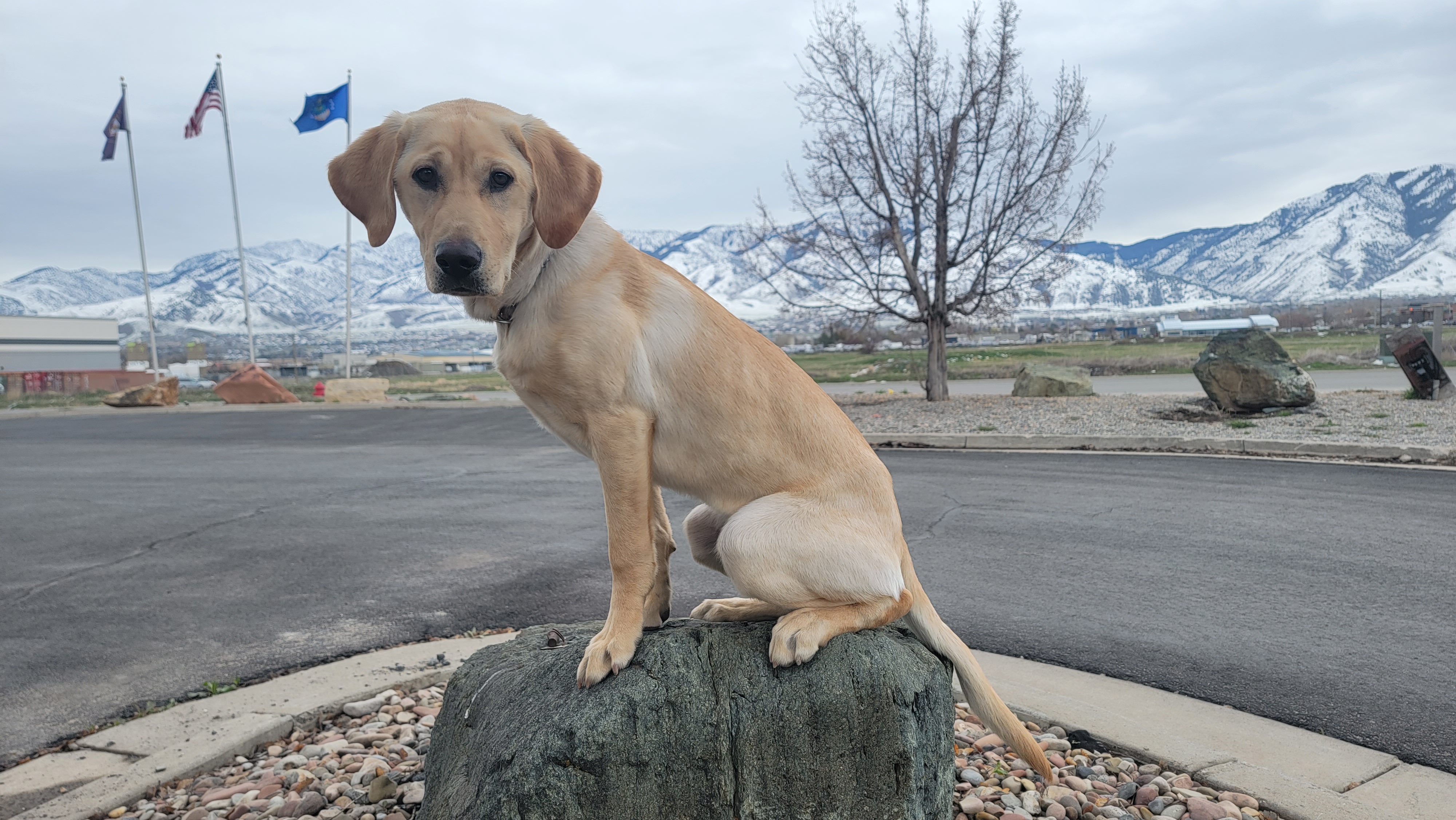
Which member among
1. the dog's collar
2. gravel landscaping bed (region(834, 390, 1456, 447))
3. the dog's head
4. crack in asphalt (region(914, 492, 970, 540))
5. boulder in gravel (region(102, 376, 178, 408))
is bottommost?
crack in asphalt (region(914, 492, 970, 540))

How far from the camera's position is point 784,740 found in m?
2.56

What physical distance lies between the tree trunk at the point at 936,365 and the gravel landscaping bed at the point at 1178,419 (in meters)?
0.22

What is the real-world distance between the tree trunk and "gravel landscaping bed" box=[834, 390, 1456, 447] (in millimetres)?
217

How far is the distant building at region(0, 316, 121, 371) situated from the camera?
77062mm

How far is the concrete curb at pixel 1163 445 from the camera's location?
1020 centimetres

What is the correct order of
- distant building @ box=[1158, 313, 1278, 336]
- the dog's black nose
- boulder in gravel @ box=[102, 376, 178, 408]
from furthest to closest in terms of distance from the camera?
distant building @ box=[1158, 313, 1278, 336], boulder in gravel @ box=[102, 376, 178, 408], the dog's black nose

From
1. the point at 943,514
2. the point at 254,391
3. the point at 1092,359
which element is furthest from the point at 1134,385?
the point at 254,391

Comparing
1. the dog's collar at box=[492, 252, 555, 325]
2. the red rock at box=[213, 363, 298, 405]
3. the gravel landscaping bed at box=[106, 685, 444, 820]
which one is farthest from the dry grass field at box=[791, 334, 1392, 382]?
the red rock at box=[213, 363, 298, 405]

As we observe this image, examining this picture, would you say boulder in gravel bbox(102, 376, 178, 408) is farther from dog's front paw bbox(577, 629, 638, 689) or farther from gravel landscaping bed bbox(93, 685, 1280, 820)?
dog's front paw bbox(577, 629, 638, 689)

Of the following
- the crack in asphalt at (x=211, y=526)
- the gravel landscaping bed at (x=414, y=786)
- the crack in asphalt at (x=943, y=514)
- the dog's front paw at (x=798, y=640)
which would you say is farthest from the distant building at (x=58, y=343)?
the dog's front paw at (x=798, y=640)

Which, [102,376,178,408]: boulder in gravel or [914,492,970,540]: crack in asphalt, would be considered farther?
[102,376,178,408]: boulder in gravel

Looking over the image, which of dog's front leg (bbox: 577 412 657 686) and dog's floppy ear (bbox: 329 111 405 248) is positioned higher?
dog's floppy ear (bbox: 329 111 405 248)

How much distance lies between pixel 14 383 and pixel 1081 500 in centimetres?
4871

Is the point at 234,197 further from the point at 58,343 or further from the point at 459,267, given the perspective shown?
the point at 58,343
